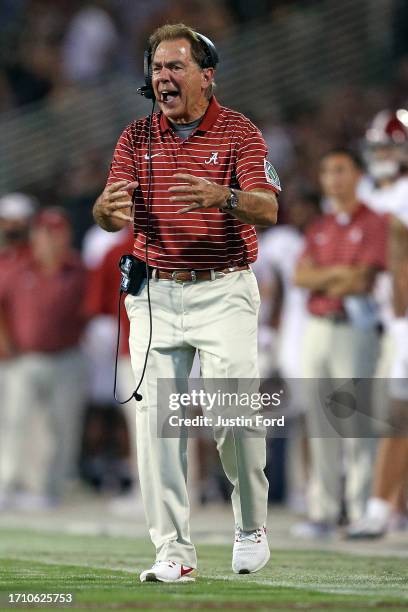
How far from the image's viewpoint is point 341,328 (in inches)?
402

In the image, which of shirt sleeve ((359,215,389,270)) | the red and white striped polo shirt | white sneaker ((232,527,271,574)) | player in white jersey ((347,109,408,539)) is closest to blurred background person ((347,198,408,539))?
player in white jersey ((347,109,408,539))

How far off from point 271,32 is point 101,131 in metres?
2.00

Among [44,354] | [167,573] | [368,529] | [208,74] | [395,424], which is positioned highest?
[208,74]

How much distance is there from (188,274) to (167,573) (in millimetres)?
1254

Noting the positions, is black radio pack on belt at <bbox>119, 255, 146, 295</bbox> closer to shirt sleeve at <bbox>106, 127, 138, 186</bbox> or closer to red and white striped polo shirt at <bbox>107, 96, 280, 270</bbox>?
red and white striped polo shirt at <bbox>107, 96, 280, 270</bbox>

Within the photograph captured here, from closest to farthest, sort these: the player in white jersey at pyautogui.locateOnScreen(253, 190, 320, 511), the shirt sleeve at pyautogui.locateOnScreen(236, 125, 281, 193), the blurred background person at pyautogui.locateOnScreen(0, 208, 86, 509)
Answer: the shirt sleeve at pyautogui.locateOnScreen(236, 125, 281, 193), the player in white jersey at pyautogui.locateOnScreen(253, 190, 320, 511), the blurred background person at pyautogui.locateOnScreen(0, 208, 86, 509)

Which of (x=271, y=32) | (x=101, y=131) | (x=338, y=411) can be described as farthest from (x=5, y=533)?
(x=271, y=32)

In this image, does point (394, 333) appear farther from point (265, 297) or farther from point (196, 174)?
point (196, 174)

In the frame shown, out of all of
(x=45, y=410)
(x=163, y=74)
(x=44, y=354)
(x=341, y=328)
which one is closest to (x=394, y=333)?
(x=341, y=328)

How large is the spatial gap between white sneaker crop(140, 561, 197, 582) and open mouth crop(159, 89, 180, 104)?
1932 mm

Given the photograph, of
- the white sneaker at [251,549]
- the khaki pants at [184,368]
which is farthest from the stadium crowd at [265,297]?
the khaki pants at [184,368]

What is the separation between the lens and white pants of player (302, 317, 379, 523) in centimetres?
1012

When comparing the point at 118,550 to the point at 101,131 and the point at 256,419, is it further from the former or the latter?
the point at 101,131

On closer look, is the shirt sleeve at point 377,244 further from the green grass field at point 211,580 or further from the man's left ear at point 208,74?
the man's left ear at point 208,74
